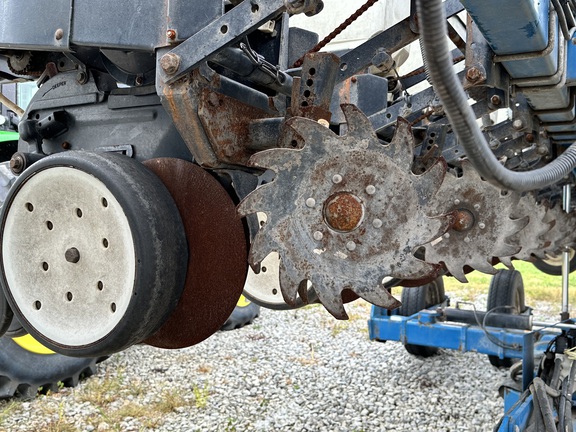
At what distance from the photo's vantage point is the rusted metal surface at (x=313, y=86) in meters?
1.40

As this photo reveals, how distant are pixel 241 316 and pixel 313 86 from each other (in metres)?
3.65

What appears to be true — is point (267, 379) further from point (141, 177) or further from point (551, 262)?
point (551, 262)

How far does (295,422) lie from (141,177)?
7.16 ft

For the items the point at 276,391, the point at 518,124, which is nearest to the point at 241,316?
the point at 276,391

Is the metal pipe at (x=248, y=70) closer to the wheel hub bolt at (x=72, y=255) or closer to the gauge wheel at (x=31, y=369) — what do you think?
the wheel hub bolt at (x=72, y=255)

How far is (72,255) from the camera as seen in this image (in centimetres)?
136

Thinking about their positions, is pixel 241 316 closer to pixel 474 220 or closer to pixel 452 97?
pixel 474 220

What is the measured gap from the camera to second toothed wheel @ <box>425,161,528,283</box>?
9.72 ft

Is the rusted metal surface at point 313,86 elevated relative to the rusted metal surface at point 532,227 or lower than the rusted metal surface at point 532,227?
elevated

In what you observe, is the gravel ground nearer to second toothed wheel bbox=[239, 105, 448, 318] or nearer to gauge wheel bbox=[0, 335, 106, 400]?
gauge wheel bbox=[0, 335, 106, 400]

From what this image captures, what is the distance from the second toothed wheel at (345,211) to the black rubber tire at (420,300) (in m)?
3.11

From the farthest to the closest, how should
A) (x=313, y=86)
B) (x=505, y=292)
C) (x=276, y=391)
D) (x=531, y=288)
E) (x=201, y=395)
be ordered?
(x=531, y=288) < (x=505, y=292) < (x=276, y=391) < (x=201, y=395) < (x=313, y=86)

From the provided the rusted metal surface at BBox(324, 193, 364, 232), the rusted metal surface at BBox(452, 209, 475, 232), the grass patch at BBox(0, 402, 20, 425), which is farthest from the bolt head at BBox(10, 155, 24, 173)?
the rusted metal surface at BBox(452, 209, 475, 232)

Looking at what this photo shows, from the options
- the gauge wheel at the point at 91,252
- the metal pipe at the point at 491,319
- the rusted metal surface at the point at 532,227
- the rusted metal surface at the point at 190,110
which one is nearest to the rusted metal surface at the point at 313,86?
the rusted metal surface at the point at 190,110
